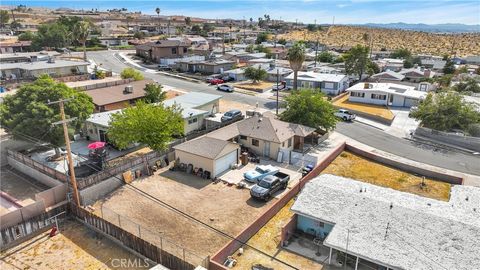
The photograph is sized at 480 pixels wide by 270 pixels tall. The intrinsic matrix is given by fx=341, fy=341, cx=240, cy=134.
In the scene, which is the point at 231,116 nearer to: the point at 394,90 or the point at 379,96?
the point at 379,96

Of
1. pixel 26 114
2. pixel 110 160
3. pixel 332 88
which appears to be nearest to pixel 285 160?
pixel 110 160

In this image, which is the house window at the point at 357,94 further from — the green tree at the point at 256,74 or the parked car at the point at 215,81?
the parked car at the point at 215,81

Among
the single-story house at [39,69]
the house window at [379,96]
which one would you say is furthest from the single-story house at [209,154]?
the single-story house at [39,69]

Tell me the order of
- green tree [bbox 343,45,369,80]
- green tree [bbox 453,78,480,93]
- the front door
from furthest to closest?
green tree [bbox 343,45,369,80] → green tree [bbox 453,78,480,93] → the front door

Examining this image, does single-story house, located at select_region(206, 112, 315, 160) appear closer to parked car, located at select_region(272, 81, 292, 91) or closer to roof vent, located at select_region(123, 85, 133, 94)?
roof vent, located at select_region(123, 85, 133, 94)

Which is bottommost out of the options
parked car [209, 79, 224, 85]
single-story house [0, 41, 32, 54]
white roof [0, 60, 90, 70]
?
parked car [209, 79, 224, 85]

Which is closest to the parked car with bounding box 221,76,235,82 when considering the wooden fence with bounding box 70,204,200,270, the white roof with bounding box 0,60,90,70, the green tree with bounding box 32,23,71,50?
the white roof with bounding box 0,60,90,70

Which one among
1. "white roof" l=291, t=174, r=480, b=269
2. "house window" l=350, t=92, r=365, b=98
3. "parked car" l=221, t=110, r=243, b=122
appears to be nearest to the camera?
"white roof" l=291, t=174, r=480, b=269

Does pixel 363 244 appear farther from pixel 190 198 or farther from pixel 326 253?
pixel 190 198
